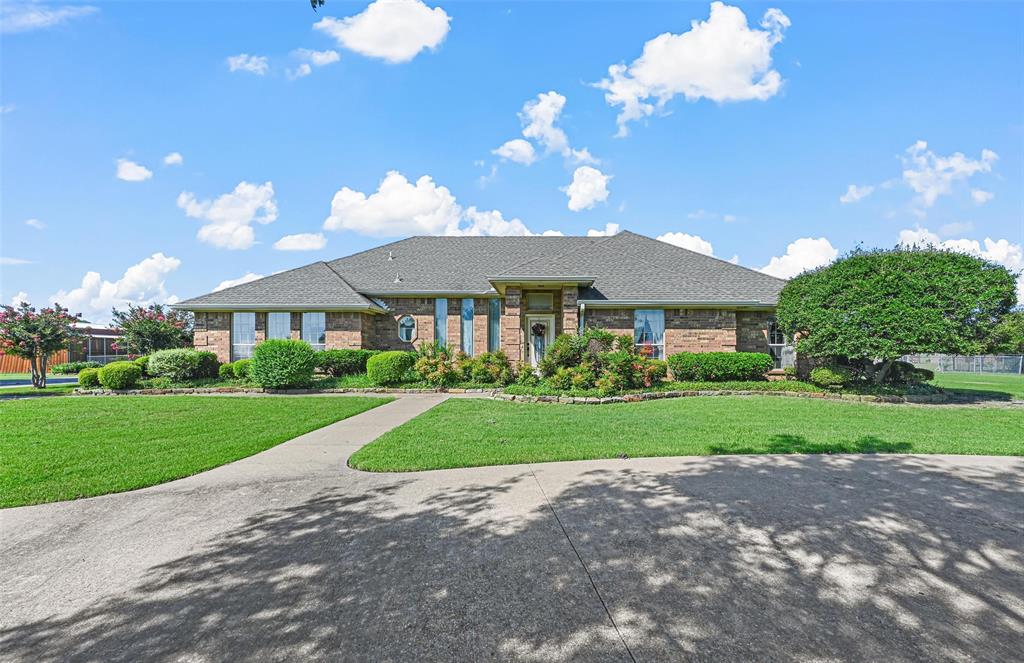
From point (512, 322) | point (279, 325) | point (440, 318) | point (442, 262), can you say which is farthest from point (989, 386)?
point (279, 325)

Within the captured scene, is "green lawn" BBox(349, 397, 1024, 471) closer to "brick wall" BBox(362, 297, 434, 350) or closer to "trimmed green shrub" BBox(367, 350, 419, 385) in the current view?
"trimmed green shrub" BBox(367, 350, 419, 385)

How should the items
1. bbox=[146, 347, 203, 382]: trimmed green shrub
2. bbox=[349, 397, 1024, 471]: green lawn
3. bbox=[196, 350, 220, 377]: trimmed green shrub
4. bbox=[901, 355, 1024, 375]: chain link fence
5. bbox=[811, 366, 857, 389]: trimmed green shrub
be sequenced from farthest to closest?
1. bbox=[901, 355, 1024, 375]: chain link fence
2. bbox=[196, 350, 220, 377]: trimmed green shrub
3. bbox=[146, 347, 203, 382]: trimmed green shrub
4. bbox=[811, 366, 857, 389]: trimmed green shrub
5. bbox=[349, 397, 1024, 471]: green lawn

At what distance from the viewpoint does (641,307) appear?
57.2 ft

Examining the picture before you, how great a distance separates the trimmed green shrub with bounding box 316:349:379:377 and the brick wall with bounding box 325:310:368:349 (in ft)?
2.12

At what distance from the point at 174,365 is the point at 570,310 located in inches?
584

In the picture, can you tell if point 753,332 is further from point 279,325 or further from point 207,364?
point 207,364

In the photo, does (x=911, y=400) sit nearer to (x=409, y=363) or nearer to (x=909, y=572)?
(x=909, y=572)

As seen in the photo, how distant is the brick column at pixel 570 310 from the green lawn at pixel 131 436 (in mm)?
7106

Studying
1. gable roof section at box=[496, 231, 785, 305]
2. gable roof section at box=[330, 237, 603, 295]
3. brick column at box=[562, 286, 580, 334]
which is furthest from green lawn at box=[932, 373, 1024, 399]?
gable roof section at box=[330, 237, 603, 295]

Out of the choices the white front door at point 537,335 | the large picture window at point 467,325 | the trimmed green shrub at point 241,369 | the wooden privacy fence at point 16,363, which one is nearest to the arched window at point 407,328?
the large picture window at point 467,325

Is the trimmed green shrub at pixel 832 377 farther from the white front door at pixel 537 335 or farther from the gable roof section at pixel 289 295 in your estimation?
the gable roof section at pixel 289 295

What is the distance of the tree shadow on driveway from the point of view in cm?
236

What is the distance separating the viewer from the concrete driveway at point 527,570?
238cm

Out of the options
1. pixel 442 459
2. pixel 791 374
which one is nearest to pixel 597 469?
pixel 442 459
